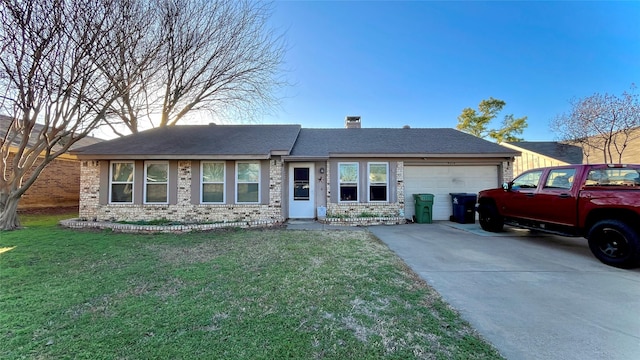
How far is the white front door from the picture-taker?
10070 mm

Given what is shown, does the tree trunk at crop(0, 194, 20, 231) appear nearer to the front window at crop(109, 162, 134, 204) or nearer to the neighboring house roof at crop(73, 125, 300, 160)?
the neighboring house roof at crop(73, 125, 300, 160)

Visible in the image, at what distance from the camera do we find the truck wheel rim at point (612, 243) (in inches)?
184

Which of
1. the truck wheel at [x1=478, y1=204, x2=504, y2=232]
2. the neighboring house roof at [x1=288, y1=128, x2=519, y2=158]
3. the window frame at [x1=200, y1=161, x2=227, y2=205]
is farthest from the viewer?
the neighboring house roof at [x1=288, y1=128, x2=519, y2=158]

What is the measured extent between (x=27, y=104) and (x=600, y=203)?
49.1 feet

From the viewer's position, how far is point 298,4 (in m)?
10.2

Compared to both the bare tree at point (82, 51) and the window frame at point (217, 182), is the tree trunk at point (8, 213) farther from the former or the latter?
the window frame at point (217, 182)

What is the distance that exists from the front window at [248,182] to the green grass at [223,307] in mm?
3668

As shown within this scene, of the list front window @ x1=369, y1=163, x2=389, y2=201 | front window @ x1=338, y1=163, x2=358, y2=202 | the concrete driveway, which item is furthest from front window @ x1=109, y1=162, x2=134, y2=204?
the concrete driveway

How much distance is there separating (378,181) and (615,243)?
615 cm

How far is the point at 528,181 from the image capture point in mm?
6605

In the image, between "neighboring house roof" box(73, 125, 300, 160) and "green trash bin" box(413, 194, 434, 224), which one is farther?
"green trash bin" box(413, 194, 434, 224)

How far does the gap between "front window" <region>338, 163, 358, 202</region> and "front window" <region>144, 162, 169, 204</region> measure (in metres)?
6.33

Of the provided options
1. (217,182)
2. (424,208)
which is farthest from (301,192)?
(424,208)

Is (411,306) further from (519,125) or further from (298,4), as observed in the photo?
(519,125)
